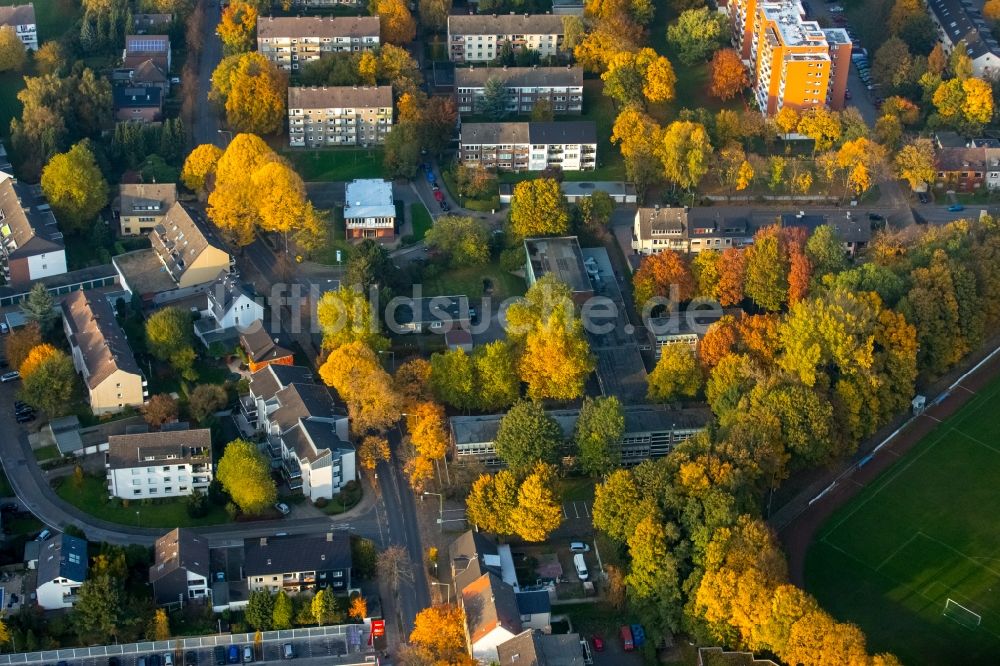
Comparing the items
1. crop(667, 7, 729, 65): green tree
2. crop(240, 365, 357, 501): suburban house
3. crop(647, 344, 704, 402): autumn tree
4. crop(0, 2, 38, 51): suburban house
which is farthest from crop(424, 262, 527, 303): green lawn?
crop(0, 2, 38, 51): suburban house

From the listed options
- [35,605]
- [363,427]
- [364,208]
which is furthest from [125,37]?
[35,605]

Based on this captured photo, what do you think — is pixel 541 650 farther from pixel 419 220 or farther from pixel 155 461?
pixel 419 220

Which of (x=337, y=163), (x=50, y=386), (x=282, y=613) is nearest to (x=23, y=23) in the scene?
(x=337, y=163)

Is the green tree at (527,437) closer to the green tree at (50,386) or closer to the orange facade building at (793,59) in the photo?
the green tree at (50,386)

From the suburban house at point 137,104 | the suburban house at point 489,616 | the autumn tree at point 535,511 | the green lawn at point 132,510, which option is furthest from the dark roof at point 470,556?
the suburban house at point 137,104

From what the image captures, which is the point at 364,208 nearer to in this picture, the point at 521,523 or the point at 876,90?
the point at 521,523

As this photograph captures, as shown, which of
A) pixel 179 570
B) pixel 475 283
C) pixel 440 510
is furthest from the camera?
pixel 475 283
